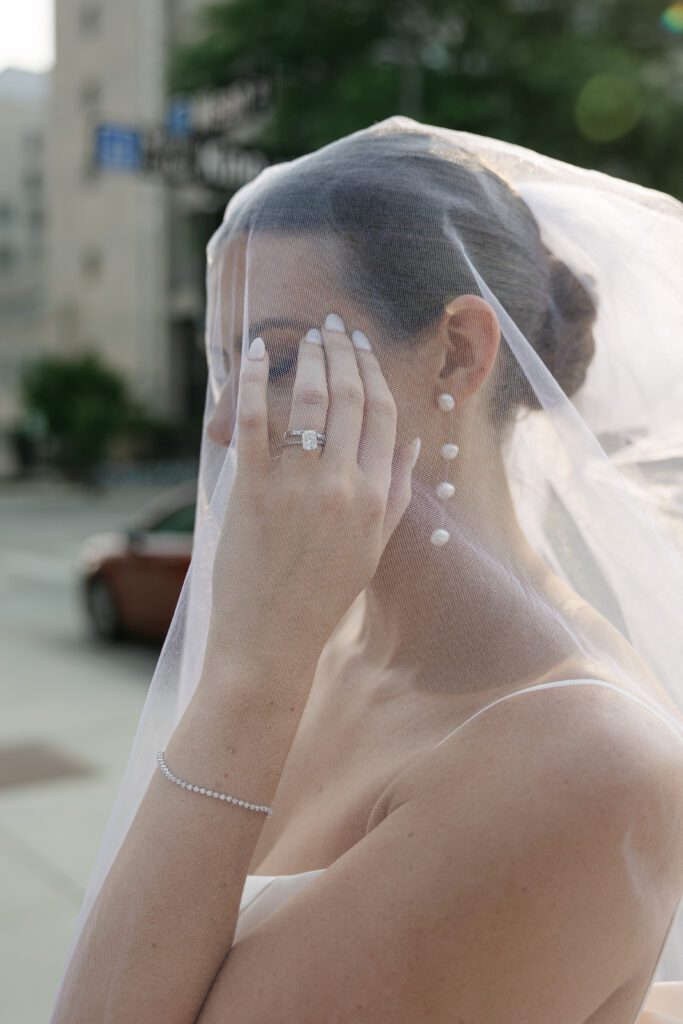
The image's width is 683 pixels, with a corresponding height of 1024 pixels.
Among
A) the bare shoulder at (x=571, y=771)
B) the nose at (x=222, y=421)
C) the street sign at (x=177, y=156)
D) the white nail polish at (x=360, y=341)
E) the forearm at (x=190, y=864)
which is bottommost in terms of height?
the street sign at (x=177, y=156)

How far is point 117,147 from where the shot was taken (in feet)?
38.1

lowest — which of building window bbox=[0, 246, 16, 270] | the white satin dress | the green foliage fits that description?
building window bbox=[0, 246, 16, 270]

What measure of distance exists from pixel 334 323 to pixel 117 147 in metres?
11.3

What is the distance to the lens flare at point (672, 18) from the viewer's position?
20.7 m

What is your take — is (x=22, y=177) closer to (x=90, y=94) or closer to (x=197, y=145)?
(x=90, y=94)

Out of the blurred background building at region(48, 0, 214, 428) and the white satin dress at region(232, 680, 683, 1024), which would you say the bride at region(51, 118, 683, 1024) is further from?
the blurred background building at region(48, 0, 214, 428)

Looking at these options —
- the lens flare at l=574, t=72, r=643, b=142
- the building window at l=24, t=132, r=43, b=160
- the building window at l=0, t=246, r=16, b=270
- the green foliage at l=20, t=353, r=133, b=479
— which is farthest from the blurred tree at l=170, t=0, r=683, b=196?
the building window at l=24, t=132, r=43, b=160

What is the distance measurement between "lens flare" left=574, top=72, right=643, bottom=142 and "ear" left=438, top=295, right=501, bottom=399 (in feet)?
64.5

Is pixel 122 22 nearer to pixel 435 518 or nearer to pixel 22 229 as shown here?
pixel 22 229

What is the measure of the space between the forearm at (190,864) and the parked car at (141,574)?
6.66m

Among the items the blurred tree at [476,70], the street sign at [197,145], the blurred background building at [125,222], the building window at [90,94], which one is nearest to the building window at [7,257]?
the blurred background building at [125,222]

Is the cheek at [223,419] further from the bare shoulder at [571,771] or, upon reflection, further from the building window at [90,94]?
the building window at [90,94]

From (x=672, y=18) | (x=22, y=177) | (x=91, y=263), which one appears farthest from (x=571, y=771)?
(x=22, y=177)

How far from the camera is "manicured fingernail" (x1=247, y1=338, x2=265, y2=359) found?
1.21 metres
